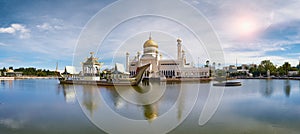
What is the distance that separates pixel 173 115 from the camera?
6.16 metres

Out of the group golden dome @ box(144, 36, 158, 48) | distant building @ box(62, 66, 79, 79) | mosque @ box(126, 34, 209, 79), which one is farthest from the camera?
golden dome @ box(144, 36, 158, 48)

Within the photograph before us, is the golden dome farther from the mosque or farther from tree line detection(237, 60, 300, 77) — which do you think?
tree line detection(237, 60, 300, 77)

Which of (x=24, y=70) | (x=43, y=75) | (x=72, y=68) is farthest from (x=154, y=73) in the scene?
(x=24, y=70)

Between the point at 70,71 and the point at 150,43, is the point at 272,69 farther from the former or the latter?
the point at 70,71

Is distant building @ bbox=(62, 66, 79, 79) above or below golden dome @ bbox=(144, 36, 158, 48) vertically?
below

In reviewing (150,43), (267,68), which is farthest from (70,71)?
(267,68)

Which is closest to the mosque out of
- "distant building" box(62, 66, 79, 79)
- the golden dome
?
the golden dome

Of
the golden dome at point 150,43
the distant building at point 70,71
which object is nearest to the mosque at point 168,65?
the golden dome at point 150,43

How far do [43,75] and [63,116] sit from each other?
56.2m

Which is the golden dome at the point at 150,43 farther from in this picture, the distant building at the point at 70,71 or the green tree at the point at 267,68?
the green tree at the point at 267,68

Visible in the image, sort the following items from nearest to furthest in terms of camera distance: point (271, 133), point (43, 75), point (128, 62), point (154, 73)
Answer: point (271, 133) → point (154, 73) → point (128, 62) → point (43, 75)

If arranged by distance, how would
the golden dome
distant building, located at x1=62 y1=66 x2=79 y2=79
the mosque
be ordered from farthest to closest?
the golden dome
the mosque
distant building, located at x1=62 y1=66 x2=79 y2=79

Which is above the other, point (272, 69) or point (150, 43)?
point (150, 43)

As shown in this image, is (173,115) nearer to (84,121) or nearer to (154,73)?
(84,121)
